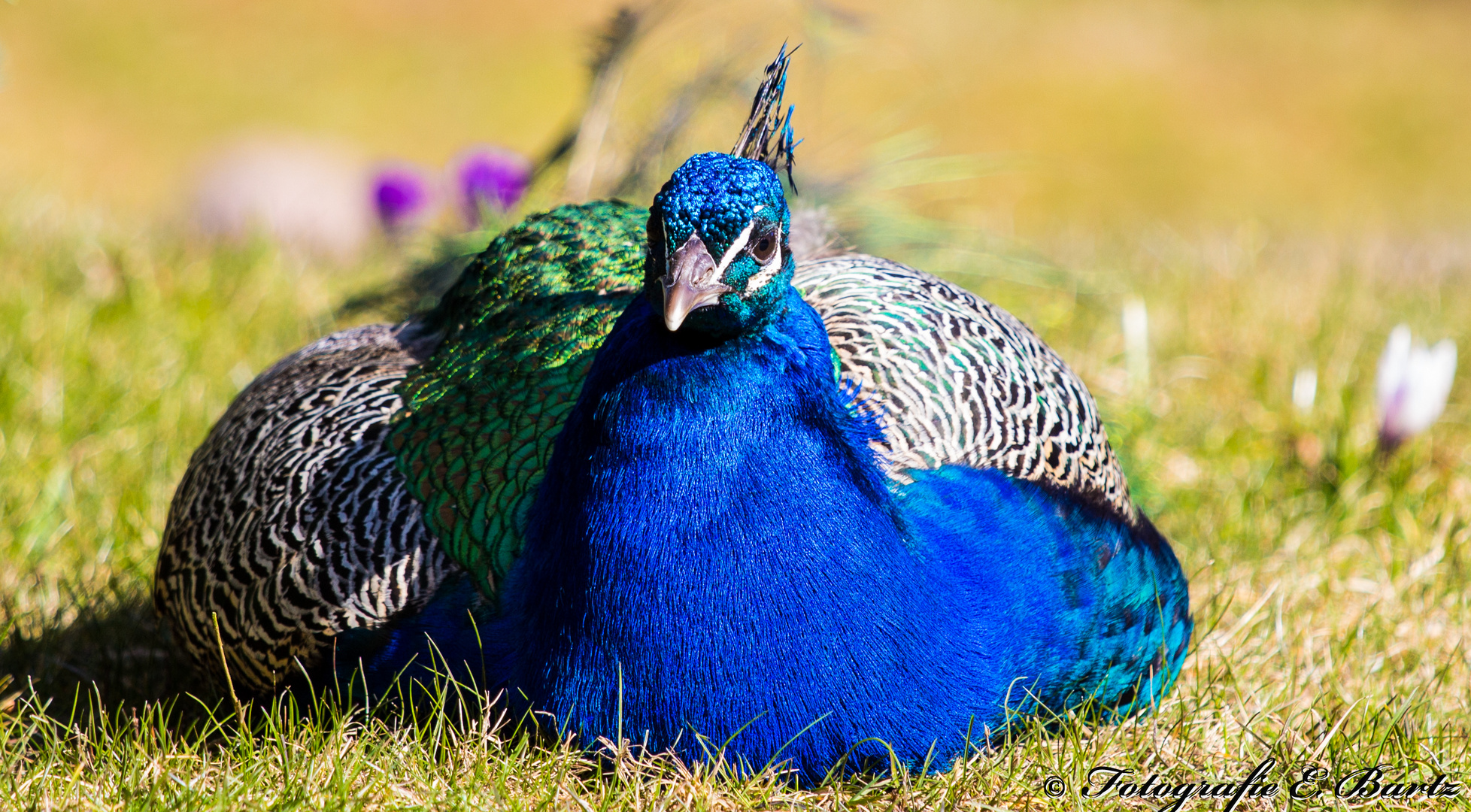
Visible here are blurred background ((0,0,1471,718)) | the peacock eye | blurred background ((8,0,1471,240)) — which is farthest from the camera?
blurred background ((8,0,1471,240))

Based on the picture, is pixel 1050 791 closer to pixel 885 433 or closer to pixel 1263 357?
pixel 885 433

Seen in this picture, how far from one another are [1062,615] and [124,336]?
411cm

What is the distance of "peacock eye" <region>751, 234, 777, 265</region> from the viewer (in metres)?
2.23

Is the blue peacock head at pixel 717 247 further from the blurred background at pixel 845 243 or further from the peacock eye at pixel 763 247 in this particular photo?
the blurred background at pixel 845 243

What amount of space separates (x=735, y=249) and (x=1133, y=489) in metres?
2.13

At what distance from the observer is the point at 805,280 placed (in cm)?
334

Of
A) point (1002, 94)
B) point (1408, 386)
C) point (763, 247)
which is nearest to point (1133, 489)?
point (1408, 386)

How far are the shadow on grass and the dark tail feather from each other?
5.61ft

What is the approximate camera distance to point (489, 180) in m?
5.37

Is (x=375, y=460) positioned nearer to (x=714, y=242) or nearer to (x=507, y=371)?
(x=507, y=371)

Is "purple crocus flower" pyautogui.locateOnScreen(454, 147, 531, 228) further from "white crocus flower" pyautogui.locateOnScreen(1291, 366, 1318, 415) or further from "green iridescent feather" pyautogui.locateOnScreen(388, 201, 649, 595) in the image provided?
"white crocus flower" pyautogui.locateOnScreen(1291, 366, 1318, 415)

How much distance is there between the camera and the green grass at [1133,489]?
2.57 m

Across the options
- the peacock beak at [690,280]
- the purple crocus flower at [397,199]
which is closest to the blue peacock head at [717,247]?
the peacock beak at [690,280]

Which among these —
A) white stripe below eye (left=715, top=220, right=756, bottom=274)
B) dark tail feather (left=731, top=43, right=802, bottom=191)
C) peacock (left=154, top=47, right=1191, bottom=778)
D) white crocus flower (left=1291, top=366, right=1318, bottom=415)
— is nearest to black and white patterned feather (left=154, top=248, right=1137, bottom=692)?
peacock (left=154, top=47, right=1191, bottom=778)
